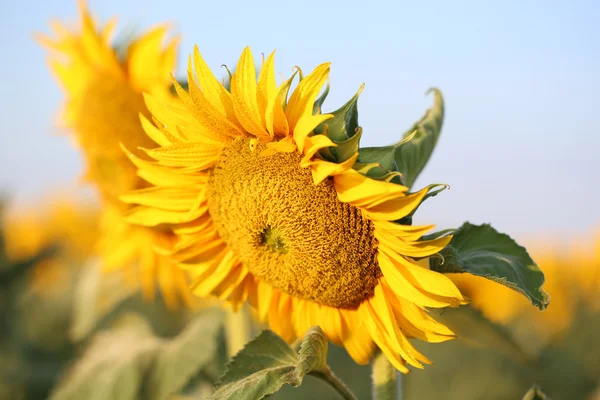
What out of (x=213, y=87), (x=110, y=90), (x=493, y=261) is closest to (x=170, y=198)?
(x=213, y=87)

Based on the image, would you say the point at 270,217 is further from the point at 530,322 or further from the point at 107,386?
the point at 530,322

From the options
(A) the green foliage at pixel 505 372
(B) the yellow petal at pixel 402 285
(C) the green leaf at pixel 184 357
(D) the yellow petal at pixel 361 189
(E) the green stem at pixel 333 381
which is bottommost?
(A) the green foliage at pixel 505 372

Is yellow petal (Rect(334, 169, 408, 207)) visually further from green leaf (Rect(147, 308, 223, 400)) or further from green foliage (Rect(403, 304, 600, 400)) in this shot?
green foliage (Rect(403, 304, 600, 400))

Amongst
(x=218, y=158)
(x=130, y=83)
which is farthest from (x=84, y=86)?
(x=218, y=158)

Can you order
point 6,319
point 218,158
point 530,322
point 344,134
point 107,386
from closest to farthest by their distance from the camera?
point 344,134 < point 218,158 < point 107,386 < point 6,319 < point 530,322

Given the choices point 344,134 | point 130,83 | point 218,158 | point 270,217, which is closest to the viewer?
point 344,134

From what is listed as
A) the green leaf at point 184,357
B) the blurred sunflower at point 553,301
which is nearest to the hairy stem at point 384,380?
the green leaf at point 184,357

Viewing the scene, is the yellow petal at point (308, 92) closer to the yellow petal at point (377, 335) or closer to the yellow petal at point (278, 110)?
the yellow petal at point (278, 110)
